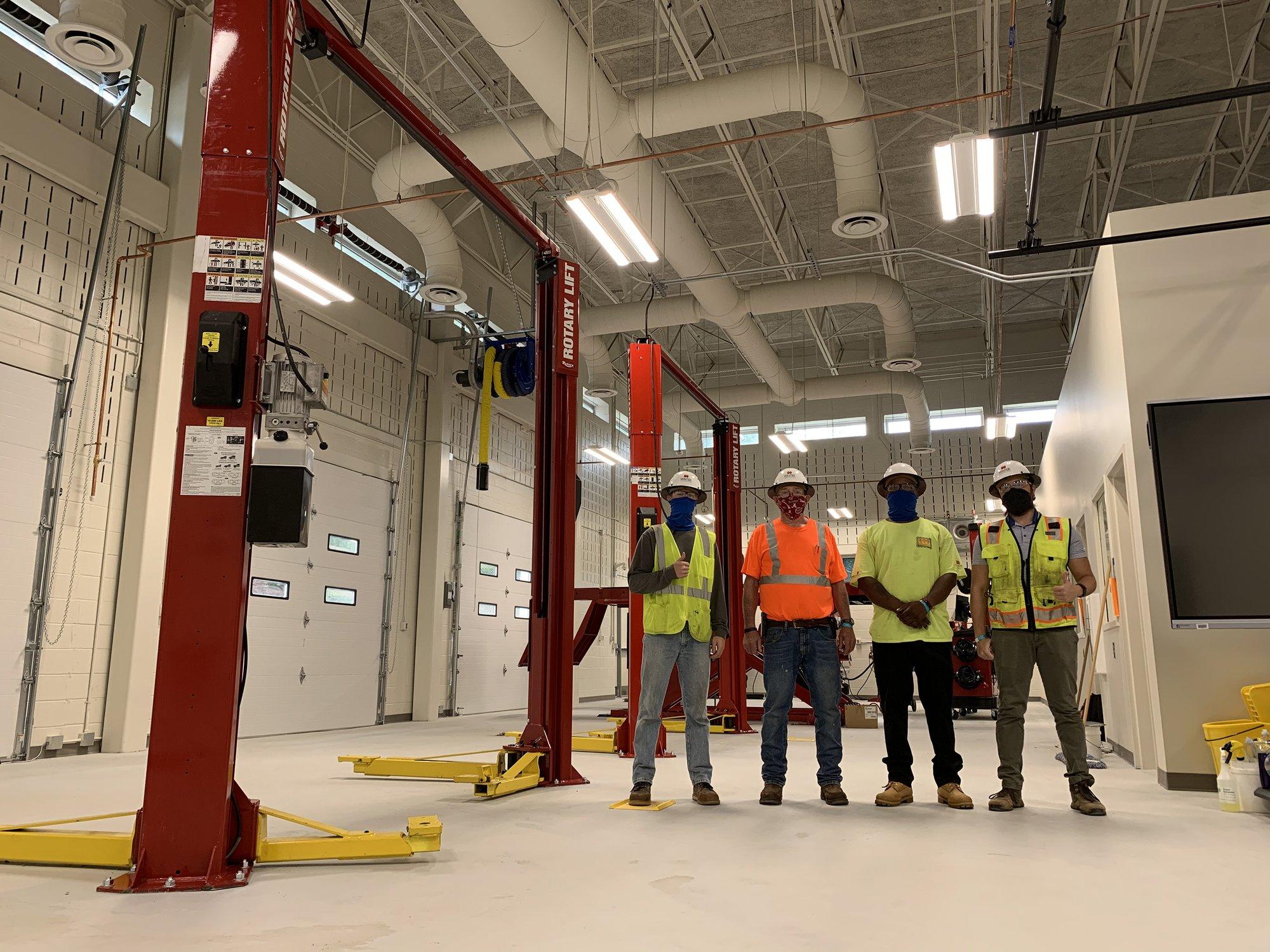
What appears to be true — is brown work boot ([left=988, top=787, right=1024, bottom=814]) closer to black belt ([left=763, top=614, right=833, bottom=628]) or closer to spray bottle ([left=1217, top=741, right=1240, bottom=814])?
spray bottle ([left=1217, top=741, right=1240, bottom=814])

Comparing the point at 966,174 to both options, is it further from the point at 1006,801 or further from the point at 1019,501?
the point at 1006,801

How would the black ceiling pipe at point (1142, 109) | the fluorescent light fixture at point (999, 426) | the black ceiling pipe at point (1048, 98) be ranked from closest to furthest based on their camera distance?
the black ceiling pipe at point (1048, 98) < the black ceiling pipe at point (1142, 109) < the fluorescent light fixture at point (999, 426)

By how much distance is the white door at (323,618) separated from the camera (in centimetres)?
1084

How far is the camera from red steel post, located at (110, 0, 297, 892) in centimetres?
345

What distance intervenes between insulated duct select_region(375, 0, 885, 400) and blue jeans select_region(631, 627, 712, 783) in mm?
5468

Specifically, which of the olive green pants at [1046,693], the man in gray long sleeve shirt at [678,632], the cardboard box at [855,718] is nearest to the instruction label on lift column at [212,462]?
the man in gray long sleeve shirt at [678,632]

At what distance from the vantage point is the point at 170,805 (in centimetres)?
346

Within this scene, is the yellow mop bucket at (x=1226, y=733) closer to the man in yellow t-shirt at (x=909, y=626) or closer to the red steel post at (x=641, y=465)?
the man in yellow t-shirt at (x=909, y=626)

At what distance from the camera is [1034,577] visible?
5328 mm

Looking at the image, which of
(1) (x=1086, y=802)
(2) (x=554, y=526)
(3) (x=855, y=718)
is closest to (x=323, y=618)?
(2) (x=554, y=526)

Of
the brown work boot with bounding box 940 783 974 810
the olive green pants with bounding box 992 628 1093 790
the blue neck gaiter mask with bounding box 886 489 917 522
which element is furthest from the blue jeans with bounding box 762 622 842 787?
the olive green pants with bounding box 992 628 1093 790

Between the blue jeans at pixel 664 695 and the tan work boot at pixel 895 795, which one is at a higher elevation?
the blue jeans at pixel 664 695

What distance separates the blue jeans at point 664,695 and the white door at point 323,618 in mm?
6462

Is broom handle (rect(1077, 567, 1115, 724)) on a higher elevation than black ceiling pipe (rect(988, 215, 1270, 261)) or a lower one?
lower
